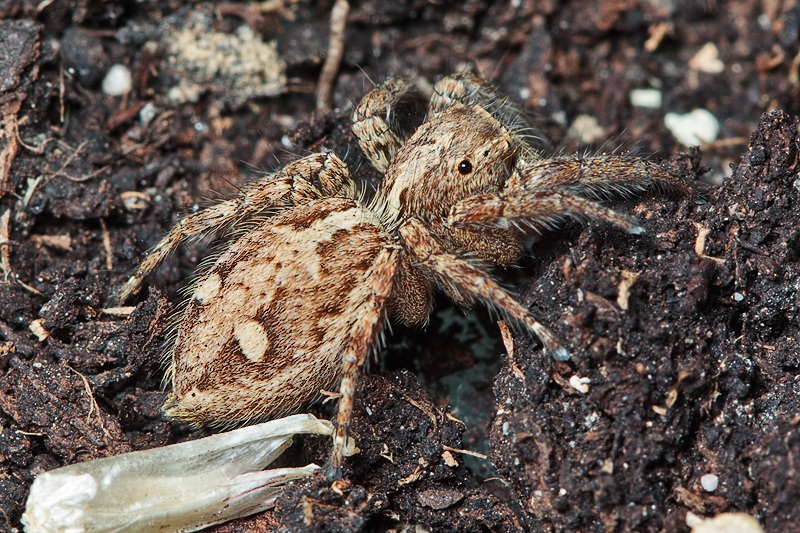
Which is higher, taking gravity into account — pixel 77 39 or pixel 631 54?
pixel 77 39

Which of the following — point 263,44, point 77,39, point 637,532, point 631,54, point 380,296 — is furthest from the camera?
point 631,54

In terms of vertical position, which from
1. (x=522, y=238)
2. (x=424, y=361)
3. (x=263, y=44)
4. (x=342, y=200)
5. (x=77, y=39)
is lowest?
(x=424, y=361)

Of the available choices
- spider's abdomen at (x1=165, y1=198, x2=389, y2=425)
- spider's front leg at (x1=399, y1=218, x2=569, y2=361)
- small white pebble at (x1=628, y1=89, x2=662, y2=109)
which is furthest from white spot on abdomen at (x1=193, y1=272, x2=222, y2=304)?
small white pebble at (x1=628, y1=89, x2=662, y2=109)

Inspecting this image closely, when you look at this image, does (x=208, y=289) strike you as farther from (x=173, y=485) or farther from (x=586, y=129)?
(x=586, y=129)

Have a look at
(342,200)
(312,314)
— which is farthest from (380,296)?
(342,200)

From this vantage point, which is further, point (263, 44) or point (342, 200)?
point (263, 44)

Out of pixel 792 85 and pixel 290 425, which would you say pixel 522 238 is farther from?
pixel 792 85

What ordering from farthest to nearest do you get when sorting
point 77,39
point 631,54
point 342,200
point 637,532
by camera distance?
1. point 631,54
2. point 77,39
3. point 342,200
4. point 637,532
